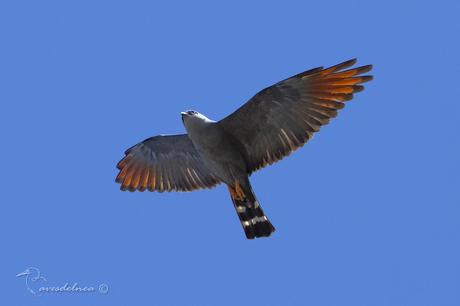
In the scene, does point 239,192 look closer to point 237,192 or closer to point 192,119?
point 237,192

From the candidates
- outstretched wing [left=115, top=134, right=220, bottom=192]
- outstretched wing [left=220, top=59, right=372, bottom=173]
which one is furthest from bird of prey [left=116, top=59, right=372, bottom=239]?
outstretched wing [left=115, top=134, right=220, bottom=192]

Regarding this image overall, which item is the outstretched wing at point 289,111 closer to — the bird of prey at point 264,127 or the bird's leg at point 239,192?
the bird of prey at point 264,127

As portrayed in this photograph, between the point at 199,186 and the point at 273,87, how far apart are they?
279 centimetres

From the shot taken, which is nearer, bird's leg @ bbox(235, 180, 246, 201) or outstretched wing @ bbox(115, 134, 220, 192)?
bird's leg @ bbox(235, 180, 246, 201)

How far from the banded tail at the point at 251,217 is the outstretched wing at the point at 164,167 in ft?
3.05

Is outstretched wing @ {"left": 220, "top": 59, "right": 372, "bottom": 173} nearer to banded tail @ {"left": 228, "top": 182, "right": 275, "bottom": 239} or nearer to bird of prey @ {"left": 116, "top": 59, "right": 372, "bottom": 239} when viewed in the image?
bird of prey @ {"left": 116, "top": 59, "right": 372, "bottom": 239}

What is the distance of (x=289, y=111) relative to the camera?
633 inches

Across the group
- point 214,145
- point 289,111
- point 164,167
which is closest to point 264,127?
point 289,111

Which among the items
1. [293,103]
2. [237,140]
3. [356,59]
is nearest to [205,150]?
[237,140]

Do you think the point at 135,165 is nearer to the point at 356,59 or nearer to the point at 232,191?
the point at 232,191

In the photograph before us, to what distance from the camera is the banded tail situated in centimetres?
1655

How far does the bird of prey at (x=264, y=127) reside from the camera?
Result: 1560cm

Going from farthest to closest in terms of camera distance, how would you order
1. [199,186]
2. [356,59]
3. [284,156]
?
1. [199,186]
2. [284,156]
3. [356,59]

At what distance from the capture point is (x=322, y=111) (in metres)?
15.8
